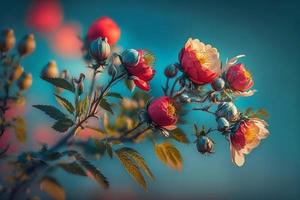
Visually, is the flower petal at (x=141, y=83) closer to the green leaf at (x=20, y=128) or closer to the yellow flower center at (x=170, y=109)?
the yellow flower center at (x=170, y=109)

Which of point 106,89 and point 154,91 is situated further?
point 154,91

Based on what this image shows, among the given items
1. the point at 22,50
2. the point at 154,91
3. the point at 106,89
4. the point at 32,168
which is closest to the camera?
the point at 106,89

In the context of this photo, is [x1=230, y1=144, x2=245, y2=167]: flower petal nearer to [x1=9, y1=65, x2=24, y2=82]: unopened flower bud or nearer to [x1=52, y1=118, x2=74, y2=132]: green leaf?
[x1=52, y1=118, x2=74, y2=132]: green leaf

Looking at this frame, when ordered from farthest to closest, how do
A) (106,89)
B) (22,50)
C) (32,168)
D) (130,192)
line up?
(130,192) → (22,50) → (32,168) → (106,89)

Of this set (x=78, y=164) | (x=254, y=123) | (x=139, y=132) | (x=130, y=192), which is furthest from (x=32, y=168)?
(x=130, y=192)

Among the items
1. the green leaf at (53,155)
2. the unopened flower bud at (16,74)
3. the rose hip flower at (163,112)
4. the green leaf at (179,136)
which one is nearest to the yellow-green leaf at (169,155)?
the green leaf at (179,136)

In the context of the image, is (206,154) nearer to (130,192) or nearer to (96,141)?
(96,141)

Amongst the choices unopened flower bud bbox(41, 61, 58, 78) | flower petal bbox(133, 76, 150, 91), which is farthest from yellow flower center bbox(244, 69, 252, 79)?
unopened flower bud bbox(41, 61, 58, 78)

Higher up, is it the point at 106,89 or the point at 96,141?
the point at 106,89
